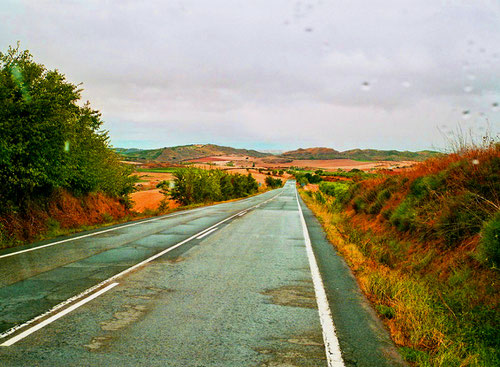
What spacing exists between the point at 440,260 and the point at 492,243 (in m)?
1.69

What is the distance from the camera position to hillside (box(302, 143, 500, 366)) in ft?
13.2

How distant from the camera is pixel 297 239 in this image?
11.9 metres

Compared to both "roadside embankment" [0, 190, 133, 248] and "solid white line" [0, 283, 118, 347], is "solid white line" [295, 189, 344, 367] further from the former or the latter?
"roadside embankment" [0, 190, 133, 248]

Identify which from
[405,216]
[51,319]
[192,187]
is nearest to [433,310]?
[405,216]

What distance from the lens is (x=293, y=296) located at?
571 centimetres

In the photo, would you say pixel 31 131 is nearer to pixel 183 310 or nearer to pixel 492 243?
pixel 183 310

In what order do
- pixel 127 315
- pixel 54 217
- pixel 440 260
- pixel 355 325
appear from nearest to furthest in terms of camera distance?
pixel 355 325
pixel 127 315
pixel 440 260
pixel 54 217

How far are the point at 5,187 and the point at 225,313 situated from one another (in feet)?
34.5

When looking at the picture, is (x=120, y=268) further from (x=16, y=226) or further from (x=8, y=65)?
(x=8, y=65)

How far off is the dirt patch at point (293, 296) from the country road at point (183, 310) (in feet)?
0.06

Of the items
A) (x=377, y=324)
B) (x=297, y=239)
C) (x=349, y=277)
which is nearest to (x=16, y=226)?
(x=297, y=239)

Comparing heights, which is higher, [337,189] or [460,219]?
[460,219]

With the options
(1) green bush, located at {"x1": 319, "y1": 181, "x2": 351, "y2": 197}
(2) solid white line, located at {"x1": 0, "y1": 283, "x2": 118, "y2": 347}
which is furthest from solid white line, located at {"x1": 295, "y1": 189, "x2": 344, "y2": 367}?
(1) green bush, located at {"x1": 319, "y1": 181, "x2": 351, "y2": 197}

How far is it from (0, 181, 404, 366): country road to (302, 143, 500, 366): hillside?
1.32ft
